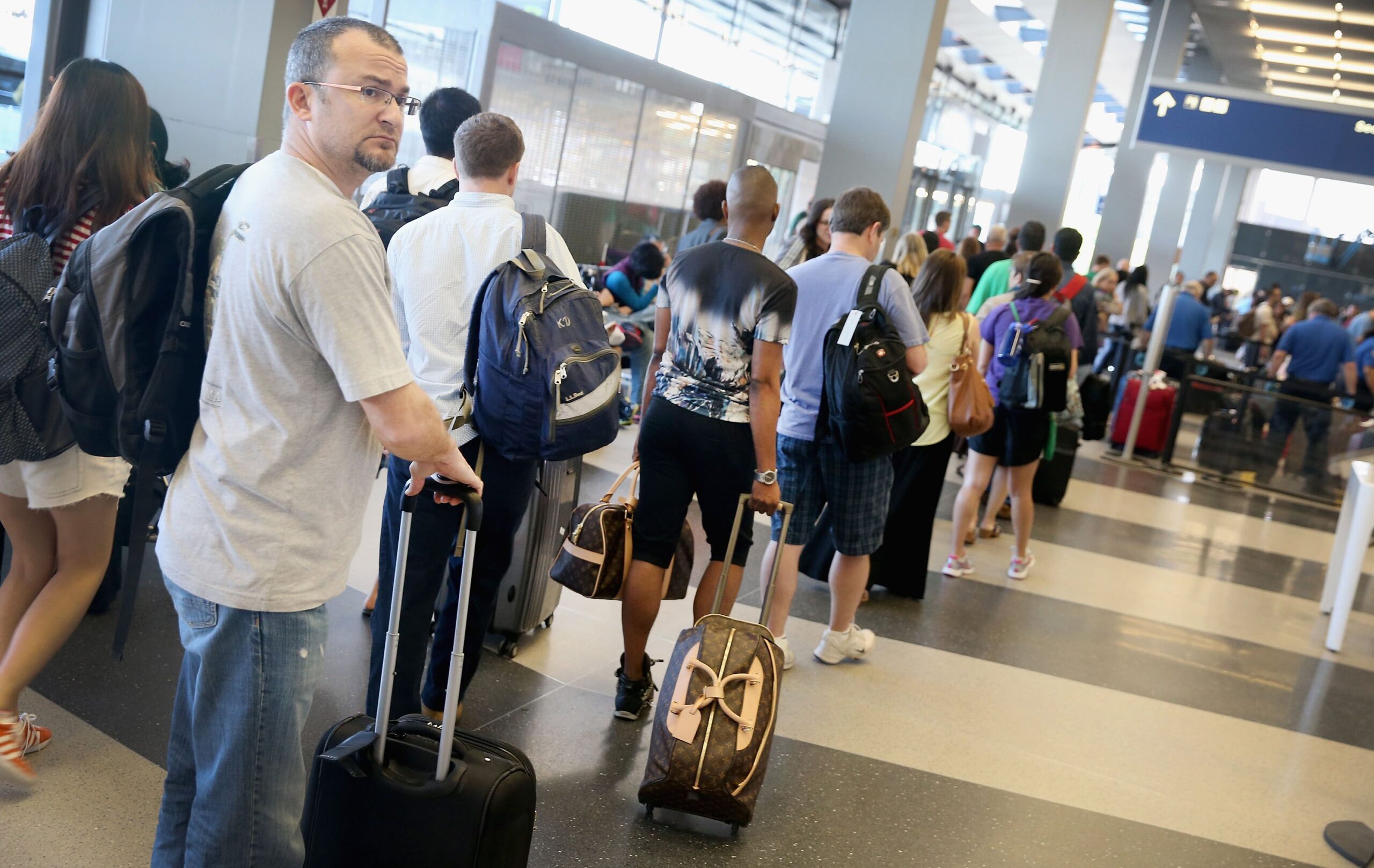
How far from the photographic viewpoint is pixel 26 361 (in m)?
2.60

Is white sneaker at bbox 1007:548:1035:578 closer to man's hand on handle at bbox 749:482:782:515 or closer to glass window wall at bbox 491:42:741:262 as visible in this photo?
man's hand on handle at bbox 749:482:782:515

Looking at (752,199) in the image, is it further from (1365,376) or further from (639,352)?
(1365,376)

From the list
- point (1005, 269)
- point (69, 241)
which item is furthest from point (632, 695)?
point (1005, 269)

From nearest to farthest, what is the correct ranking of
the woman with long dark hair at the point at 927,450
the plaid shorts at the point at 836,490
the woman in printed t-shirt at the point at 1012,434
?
the plaid shorts at the point at 836,490, the woman with long dark hair at the point at 927,450, the woman in printed t-shirt at the point at 1012,434

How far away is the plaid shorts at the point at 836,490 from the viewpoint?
4062 millimetres

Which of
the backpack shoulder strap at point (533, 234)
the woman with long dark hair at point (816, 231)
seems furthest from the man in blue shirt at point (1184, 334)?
the backpack shoulder strap at point (533, 234)

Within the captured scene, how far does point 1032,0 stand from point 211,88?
1514 centimetres

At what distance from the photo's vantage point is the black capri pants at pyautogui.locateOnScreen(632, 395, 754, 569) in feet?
10.9

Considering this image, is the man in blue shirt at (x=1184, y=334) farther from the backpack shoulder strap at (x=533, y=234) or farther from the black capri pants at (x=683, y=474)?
the backpack shoulder strap at (x=533, y=234)

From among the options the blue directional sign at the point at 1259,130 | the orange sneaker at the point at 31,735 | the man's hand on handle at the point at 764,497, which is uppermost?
the blue directional sign at the point at 1259,130

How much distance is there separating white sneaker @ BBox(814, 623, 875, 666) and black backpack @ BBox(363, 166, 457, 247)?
2.33 m

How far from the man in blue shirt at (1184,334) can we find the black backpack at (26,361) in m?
11.6

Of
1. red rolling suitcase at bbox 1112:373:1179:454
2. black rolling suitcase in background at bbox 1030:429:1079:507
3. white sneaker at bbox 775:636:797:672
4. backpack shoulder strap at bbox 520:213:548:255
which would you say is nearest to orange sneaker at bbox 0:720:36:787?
backpack shoulder strap at bbox 520:213:548:255

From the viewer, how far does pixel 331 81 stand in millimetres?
1709
